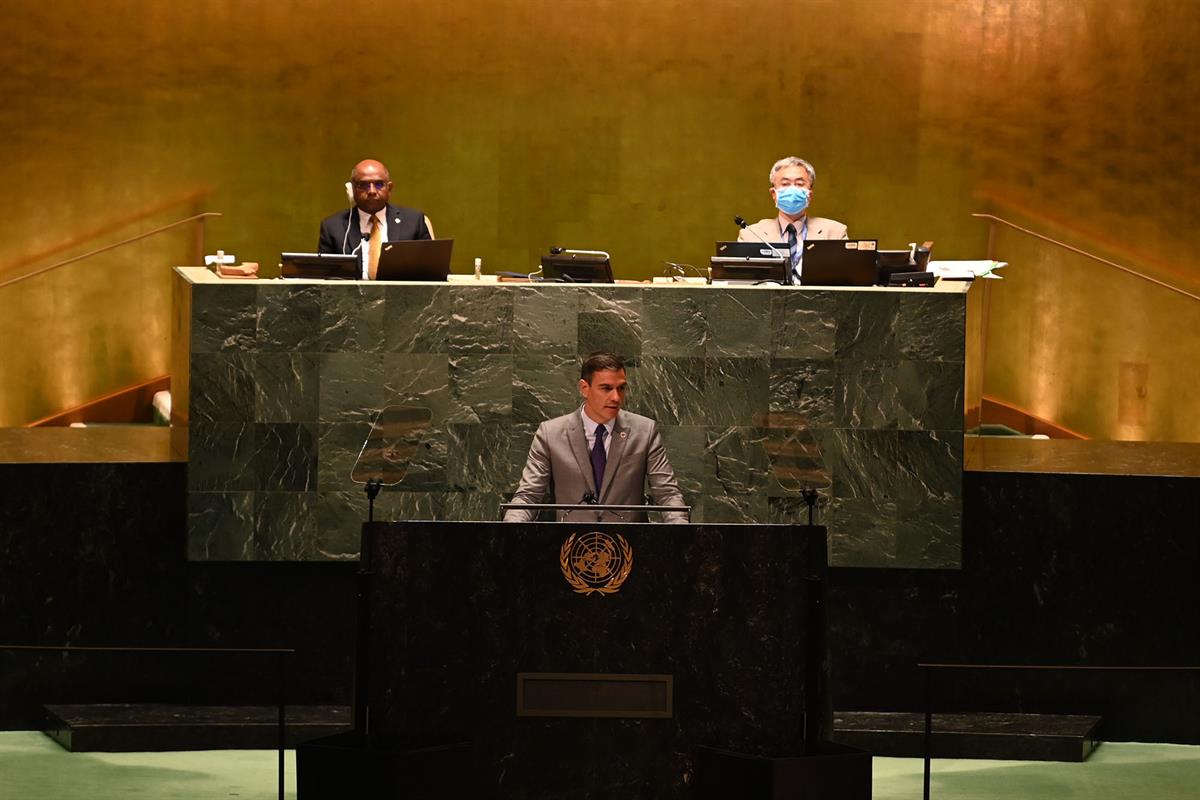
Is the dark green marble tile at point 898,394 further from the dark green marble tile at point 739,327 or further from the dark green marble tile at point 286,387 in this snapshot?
the dark green marble tile at point 286,387

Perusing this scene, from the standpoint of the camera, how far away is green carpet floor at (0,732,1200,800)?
16.8 feet

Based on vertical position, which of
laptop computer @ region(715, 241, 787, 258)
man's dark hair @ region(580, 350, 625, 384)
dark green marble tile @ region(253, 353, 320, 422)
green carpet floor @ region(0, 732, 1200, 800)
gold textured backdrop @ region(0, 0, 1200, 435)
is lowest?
green carpet floor @ region(0, 732, 1200, 800)

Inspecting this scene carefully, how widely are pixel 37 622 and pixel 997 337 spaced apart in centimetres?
550

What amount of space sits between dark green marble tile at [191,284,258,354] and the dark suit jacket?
1.07 meters

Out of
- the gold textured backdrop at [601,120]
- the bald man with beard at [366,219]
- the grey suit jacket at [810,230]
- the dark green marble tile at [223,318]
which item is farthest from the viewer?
the gold textured backdrop at [601,120]

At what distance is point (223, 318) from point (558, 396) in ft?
3.79

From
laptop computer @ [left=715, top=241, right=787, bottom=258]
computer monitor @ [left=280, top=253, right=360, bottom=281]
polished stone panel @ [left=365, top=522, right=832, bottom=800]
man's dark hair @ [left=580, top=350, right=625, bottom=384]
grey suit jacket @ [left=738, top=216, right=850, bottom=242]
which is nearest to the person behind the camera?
polished stone panel @ [left=365, top=522, right=832, bottom=800]

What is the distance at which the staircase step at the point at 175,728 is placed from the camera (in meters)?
5.76

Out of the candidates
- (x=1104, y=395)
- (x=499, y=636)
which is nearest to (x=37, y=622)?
(x=499, y=636)

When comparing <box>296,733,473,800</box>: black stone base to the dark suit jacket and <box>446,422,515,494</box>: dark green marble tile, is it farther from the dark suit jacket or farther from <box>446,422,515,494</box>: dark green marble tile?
the dark suit jacket

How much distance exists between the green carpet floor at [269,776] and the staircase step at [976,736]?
0.17 feet

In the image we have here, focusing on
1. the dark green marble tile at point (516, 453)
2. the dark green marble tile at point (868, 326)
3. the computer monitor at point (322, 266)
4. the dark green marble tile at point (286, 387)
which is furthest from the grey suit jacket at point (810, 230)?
the dark green marble tile at point (286, 387)

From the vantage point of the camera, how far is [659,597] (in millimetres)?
4383

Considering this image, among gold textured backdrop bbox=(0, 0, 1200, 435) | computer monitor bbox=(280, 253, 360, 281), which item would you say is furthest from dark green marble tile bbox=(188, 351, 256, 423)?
gold textured backdrop bbox=(0, 0, 1200, 435)
